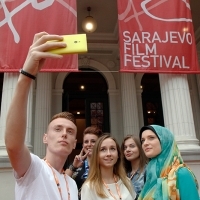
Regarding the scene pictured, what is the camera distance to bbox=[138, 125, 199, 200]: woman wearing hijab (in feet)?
7.76

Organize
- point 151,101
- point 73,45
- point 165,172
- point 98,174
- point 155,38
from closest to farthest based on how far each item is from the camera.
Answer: point 73,45
point 165,172
point 98,174
point 155,38
point 151,101

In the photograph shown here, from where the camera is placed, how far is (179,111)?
21.5 ft

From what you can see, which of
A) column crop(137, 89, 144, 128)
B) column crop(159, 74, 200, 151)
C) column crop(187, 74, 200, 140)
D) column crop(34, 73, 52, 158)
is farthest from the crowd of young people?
column crop(187, 74, 200, 140)

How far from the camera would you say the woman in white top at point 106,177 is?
109 inches

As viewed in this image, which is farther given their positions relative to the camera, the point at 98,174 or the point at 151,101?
the point at 151,101

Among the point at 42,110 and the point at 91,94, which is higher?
the point at 91,94

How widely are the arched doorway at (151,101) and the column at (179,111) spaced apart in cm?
429

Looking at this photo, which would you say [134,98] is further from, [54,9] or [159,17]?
[54,9]

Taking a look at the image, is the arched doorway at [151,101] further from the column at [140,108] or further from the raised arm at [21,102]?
the raised arm at [21,102]

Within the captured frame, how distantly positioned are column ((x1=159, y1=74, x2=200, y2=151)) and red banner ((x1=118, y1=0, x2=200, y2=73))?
50cm

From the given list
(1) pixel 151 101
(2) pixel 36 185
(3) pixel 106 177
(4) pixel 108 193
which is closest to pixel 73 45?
(2) pixel 36 185

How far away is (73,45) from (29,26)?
528cm

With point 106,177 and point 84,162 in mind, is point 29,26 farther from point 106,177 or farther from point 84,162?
point 106,177

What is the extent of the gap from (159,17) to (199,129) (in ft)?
19.9
